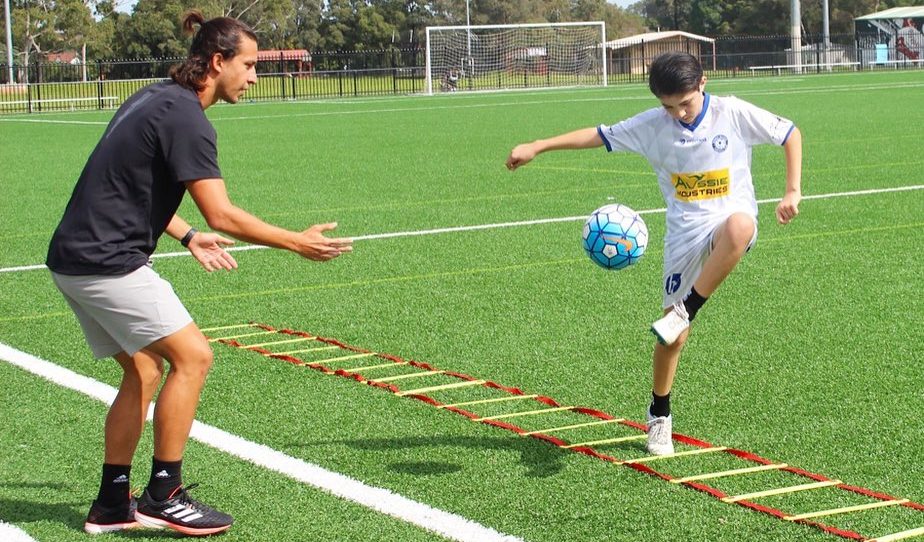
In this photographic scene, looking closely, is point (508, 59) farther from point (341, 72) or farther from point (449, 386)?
point (449, 386)

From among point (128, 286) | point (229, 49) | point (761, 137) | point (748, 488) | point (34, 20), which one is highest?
point (34, 20)

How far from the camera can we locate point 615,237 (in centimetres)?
631

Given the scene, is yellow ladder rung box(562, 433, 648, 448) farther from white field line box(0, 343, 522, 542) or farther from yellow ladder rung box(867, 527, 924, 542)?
yellow ladder rung box(867, 527, 924, 542)

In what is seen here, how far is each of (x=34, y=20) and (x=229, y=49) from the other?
7774cm

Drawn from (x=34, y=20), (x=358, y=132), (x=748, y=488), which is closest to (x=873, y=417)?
(x=748, y=488)

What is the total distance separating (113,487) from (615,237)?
2578 millimetres

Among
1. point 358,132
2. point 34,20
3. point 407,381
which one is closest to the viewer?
point 407,381

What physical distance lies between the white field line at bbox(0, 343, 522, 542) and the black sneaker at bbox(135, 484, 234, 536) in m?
0.54

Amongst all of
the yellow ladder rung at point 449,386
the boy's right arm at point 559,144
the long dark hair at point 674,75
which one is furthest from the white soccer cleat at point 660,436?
the yellow ladder rung at point 449,386

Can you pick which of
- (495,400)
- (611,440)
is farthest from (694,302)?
(495,400)

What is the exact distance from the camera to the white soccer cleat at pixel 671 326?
19.0 feet

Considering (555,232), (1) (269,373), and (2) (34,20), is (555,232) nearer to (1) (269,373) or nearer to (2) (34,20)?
(1) (269,373)

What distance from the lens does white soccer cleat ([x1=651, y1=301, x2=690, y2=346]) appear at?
5.78m

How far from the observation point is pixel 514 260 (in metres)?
11.7
